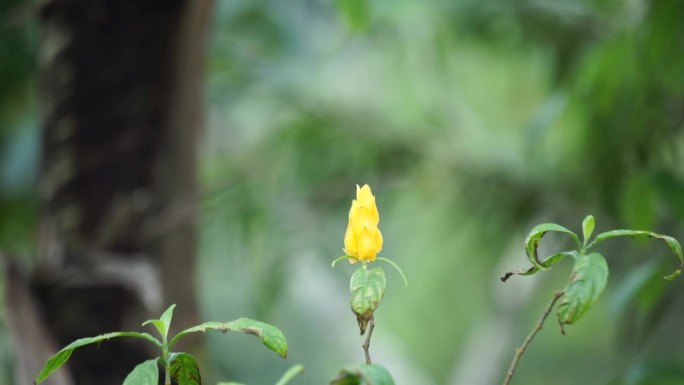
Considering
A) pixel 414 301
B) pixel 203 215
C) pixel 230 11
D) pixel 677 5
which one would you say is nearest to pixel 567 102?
pixel 677 5

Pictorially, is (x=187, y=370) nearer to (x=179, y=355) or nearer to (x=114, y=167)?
(x=179, y=355)

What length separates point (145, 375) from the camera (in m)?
0.33

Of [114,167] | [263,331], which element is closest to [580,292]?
[263,331]

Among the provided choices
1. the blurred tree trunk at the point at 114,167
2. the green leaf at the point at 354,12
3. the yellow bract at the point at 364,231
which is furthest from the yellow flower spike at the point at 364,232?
the blurred tree trunk at the point at 114,167

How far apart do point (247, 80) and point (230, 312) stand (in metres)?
1.26

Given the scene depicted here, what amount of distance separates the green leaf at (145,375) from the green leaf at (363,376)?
6 centimetres

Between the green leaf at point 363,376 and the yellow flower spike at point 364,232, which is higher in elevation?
the yellow flower spike at point 364,232

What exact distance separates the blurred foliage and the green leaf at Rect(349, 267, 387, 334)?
298mm

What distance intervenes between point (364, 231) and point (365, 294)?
23 mm

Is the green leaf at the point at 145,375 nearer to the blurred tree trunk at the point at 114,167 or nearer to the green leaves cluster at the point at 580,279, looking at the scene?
the green leaves cluster at the point at 580,279

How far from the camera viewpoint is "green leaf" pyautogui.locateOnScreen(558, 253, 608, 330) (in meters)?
0.32

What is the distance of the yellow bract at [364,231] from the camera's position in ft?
1.11

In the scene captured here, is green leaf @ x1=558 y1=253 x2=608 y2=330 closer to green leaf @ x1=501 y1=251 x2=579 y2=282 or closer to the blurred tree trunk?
green leaf @ x1=501 y1=251 x2=579 y2=282

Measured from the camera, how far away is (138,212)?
0.82m
